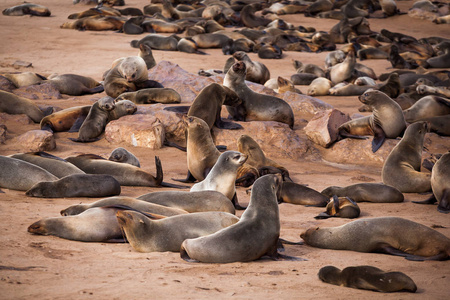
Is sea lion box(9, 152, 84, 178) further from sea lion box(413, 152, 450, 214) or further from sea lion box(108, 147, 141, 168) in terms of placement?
sea lion box(413, 152, 450, 214)

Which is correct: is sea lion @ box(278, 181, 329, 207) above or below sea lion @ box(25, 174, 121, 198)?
below

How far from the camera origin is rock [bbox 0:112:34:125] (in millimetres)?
8734

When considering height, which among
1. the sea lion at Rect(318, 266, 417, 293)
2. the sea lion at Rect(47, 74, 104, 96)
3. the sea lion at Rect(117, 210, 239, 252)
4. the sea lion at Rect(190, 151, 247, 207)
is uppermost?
the sea lion at Rect(318, 266, 417, 293)

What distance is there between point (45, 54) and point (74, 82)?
461cm

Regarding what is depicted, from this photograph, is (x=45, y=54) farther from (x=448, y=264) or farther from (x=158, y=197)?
(x=448, y=264)

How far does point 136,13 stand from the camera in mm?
22953

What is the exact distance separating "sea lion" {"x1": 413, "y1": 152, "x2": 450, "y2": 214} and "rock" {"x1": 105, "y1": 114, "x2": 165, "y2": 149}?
3.80 meters

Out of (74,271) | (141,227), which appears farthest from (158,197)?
(74,271)

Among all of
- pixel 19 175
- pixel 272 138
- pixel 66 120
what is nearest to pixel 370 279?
pixel 19 175

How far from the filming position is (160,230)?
3.98 meters

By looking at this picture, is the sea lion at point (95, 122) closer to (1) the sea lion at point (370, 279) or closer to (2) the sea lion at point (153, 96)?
(2) the sea lion at point (153, 96)

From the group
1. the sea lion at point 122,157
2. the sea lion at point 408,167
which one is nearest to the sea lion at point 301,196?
the sea lion at point 408,167

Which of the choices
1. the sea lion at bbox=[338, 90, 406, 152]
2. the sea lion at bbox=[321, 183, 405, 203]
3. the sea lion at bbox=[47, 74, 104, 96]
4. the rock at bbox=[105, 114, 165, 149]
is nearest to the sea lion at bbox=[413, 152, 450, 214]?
the sea lion at bbox=[321, 183, 405, 203]

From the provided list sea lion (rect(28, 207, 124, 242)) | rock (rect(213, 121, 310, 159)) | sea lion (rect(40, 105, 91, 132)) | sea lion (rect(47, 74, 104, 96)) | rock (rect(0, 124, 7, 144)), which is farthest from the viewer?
sea lion (rect(47, 74, 104, 96))
